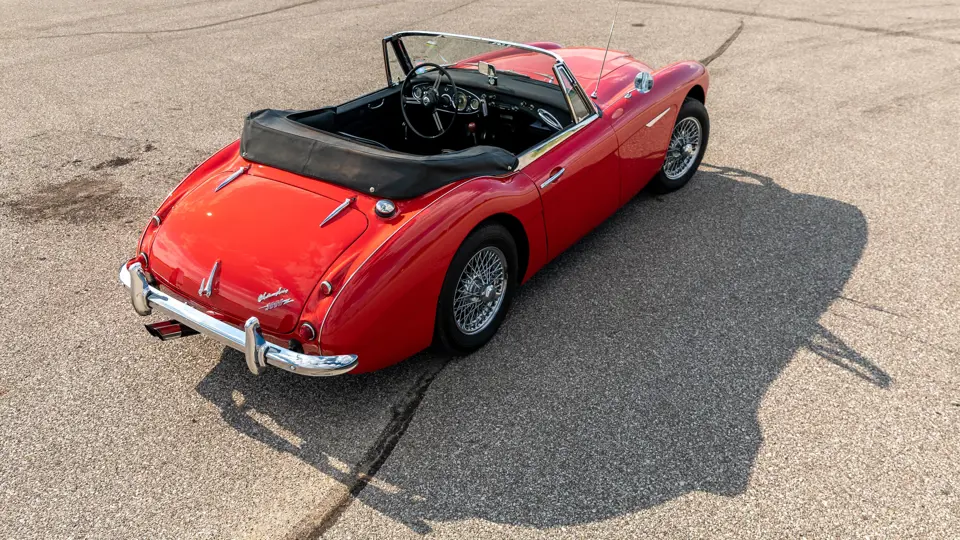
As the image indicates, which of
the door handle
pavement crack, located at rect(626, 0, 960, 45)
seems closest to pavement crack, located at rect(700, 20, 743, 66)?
pavement crack, located at rect(626, 0, 960, 45)

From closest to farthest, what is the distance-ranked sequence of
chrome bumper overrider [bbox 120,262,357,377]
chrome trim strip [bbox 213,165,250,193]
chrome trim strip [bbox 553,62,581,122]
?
chrome bumper overrider [bbox 120,262,357,377], chrome trim strip [bbox 213,165,250,193], chrome trim strip [bbox 553,62,581,122]

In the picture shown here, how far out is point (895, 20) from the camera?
10.6m

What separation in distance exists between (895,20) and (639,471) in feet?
32.5

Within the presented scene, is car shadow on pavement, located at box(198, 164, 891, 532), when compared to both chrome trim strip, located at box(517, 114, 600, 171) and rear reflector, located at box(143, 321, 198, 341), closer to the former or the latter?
rear reflector, located at box(143, 321, 198, 341)

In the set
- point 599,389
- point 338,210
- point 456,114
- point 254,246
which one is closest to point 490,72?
point 456,114

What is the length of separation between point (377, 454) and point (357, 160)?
1534 mm

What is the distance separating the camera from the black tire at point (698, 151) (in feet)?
18.6

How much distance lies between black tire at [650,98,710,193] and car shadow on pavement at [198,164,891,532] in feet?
1.87

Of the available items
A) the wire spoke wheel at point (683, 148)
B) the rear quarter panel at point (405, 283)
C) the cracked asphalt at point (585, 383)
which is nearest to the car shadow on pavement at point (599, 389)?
the cracked asphalt at point (585, 383)

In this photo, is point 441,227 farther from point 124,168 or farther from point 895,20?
point 895,20

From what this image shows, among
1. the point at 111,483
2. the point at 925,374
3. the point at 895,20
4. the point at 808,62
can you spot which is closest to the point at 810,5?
the point at 895,20

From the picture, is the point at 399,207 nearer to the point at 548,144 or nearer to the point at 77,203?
the point at 548,144

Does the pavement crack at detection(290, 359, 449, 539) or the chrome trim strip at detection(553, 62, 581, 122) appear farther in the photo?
the chrome trim strip at detection(553, 62, 581, 122)

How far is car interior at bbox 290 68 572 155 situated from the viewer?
15.6 ft
